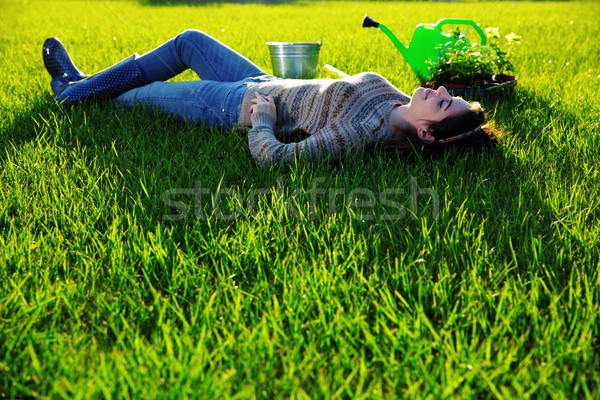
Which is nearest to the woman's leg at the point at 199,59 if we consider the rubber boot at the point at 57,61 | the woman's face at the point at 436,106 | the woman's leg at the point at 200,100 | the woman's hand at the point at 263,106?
the woman's leg at the point at 200,100

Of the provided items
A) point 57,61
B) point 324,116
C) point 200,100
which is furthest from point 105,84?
point 324,116

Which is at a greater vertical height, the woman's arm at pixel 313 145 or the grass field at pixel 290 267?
the woman's arm at pixel 313 145

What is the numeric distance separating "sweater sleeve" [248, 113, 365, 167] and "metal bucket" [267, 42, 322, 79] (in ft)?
4.92

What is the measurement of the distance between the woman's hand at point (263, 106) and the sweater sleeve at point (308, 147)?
207 millimetres

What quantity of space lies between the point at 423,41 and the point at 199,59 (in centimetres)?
159

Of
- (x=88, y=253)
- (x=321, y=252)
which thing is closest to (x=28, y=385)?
(x=88, y=253)

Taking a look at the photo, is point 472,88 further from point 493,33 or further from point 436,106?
point 436,106

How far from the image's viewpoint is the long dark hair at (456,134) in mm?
1967

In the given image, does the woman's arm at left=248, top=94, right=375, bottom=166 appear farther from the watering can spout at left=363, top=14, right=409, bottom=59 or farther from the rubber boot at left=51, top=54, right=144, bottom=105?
the watering can spout at left=363, top=14, right=409, bottom=59

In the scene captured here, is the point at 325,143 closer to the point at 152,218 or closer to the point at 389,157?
the point at 389,157

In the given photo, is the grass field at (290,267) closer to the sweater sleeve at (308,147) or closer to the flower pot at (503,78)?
the sweater sleeve at (308,147)

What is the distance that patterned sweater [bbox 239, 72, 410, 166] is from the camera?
6.32ft

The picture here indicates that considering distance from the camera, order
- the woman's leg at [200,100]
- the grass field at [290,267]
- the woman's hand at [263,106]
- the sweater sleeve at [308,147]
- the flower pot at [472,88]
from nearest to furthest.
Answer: the grass field at [290,267], the sweater sleeve at [308,147], the woman's hand at [263,106], the woman's leg at [200,100], the flower pot at [472,88]

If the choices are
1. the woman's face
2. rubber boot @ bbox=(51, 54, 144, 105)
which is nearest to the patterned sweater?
the woman's face
